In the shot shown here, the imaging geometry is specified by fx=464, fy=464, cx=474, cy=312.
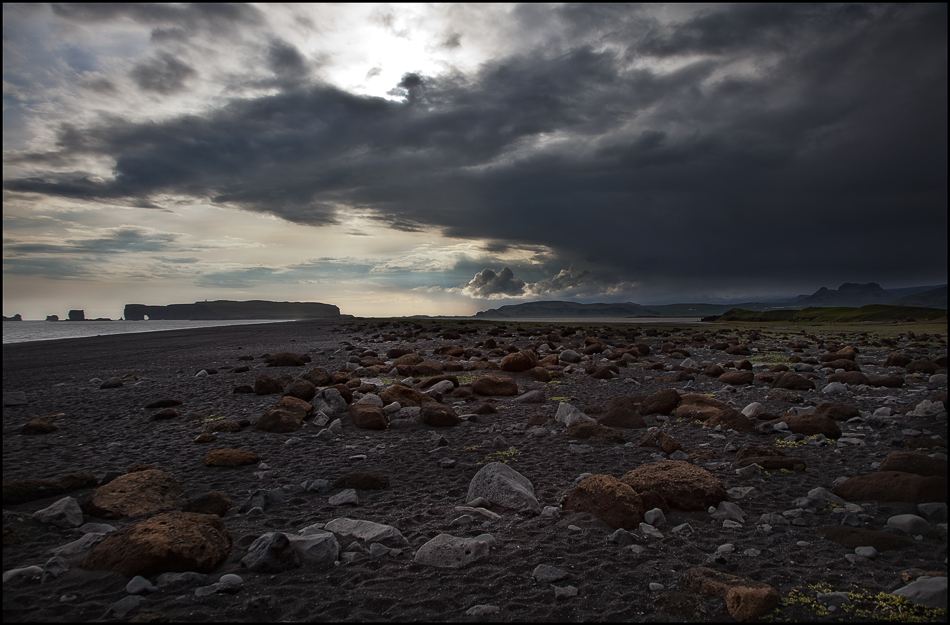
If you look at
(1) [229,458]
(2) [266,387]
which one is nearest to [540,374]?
(2) [266,387]

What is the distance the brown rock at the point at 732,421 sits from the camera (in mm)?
6836

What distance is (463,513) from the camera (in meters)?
4.32

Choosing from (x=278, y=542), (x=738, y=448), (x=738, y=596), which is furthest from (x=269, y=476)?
(x=738, y=448)

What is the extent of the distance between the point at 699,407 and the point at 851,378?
4832 mm

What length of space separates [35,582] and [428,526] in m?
2.76

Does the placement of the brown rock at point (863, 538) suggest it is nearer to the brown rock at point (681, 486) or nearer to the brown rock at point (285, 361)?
the brown rock at point (681, 486)

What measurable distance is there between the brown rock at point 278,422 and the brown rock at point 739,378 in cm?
936

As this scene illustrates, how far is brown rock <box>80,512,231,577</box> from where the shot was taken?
3.26 meters

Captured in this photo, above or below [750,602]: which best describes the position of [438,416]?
above

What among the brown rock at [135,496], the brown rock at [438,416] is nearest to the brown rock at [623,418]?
the brown rock at [438,416]

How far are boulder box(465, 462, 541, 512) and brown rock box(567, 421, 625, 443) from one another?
2059 mm

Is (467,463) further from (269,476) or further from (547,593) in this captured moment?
(547,593)

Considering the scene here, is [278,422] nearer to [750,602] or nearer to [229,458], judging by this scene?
[229,458]

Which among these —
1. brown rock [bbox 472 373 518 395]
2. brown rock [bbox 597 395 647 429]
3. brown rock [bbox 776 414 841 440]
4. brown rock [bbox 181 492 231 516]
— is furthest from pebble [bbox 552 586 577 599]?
brown rock [bbox 472 373 518 395]
